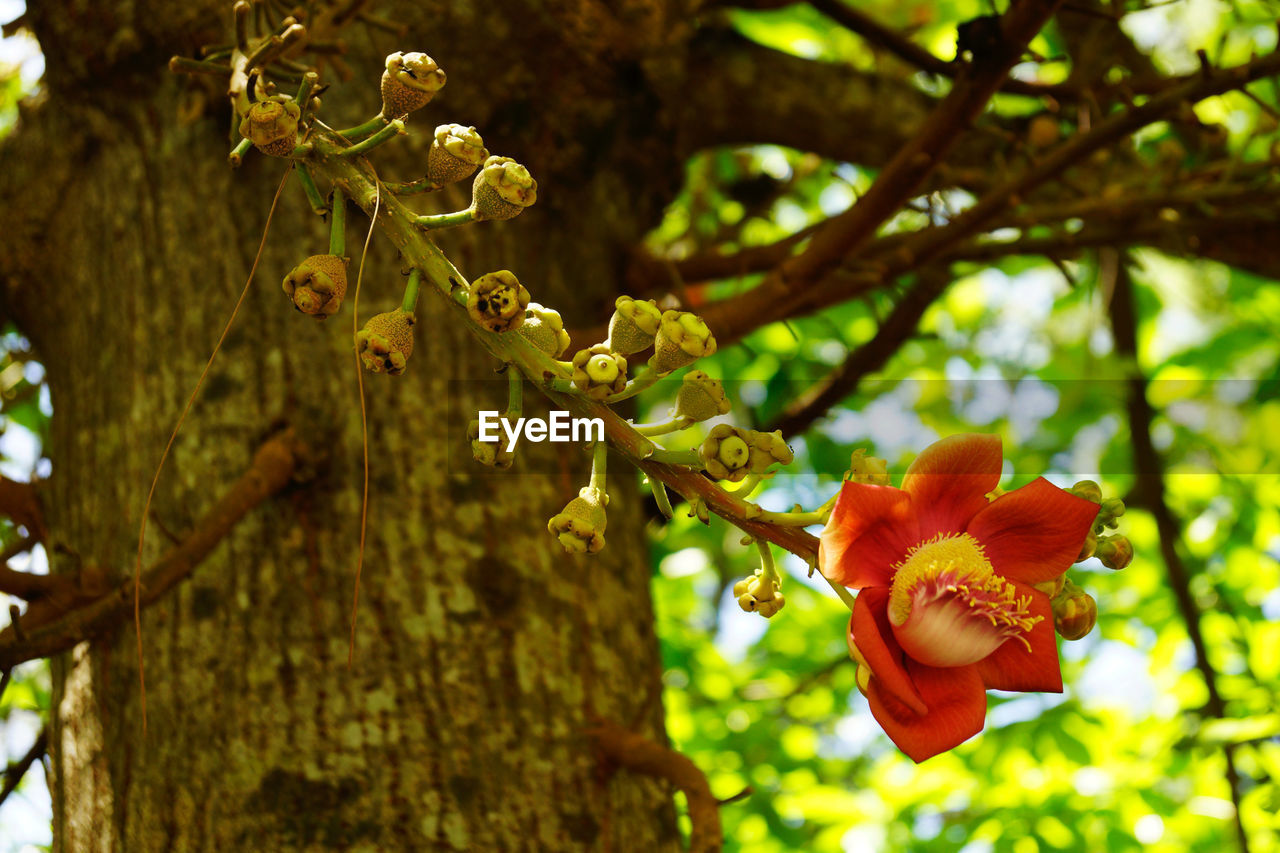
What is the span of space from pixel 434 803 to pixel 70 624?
1.87 ft

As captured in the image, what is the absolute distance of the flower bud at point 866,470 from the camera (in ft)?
2.99

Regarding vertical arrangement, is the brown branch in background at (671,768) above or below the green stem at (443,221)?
below

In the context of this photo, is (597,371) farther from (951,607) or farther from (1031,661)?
(1031,661)

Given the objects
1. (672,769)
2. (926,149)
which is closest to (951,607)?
(672,769)

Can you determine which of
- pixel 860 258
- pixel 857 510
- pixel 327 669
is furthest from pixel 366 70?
pixel 857 510

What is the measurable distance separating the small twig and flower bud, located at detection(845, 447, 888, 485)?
0.77 m

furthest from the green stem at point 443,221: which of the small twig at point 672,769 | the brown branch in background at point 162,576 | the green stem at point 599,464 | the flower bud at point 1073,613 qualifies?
the small twig at point 672,769

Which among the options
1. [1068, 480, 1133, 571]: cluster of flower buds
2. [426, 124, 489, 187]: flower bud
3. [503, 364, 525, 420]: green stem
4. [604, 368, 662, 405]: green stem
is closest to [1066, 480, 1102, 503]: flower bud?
[1068, 480, 1133, 571]: cluster of flower buds

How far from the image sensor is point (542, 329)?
89 centimetres

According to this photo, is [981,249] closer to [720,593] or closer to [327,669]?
[327,669]

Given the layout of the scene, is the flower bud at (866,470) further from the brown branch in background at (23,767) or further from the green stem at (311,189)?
the brown branch in background at (23,767)

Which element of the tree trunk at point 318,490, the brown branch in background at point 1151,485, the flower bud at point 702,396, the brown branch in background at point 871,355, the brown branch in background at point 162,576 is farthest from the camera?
the brown branch in background at point 1151,485

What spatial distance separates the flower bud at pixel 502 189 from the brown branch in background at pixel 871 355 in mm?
1710

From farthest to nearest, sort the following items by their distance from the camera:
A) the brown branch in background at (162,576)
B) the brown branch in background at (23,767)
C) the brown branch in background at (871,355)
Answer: the brown branch in background at (871,355) < the brown branch in background at (23,767) < the brown branch in background at (162,576)
